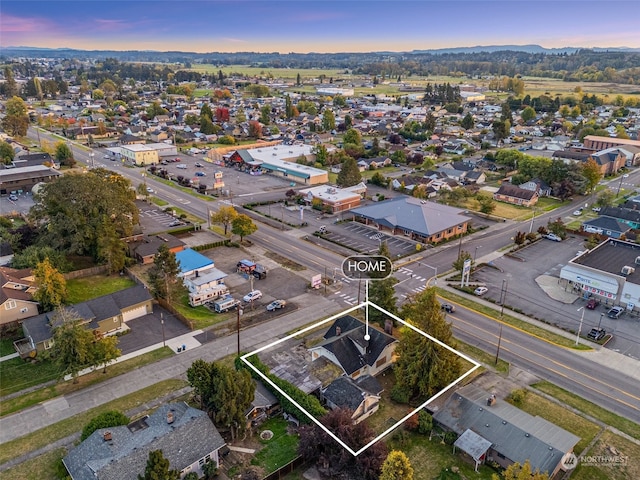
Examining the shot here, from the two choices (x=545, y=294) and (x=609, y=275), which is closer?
(x=609, y=275)

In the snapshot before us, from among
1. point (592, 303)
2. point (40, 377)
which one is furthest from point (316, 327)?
point (592, 303)

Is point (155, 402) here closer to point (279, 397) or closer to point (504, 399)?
point (279, 397)

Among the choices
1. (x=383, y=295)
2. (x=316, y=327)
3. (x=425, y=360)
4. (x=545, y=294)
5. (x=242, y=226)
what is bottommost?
(x=316, y=327)

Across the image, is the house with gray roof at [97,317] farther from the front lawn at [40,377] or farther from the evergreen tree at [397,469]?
the evergreen tree at [397,469]

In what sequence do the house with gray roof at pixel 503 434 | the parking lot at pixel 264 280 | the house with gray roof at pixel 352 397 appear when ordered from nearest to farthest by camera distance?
the house with gray roof at pixel 503 434, the house with gray roof at pixel 352 397, the parking lot at pixel 264 280

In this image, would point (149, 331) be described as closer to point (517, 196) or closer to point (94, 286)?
point (94, 286)

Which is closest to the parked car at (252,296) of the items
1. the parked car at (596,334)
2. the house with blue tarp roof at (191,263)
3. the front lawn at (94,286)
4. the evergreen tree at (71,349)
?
the house with blue tarp roof at (191,263)

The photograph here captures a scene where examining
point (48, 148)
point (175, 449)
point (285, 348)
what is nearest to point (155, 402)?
point (175, 449)
